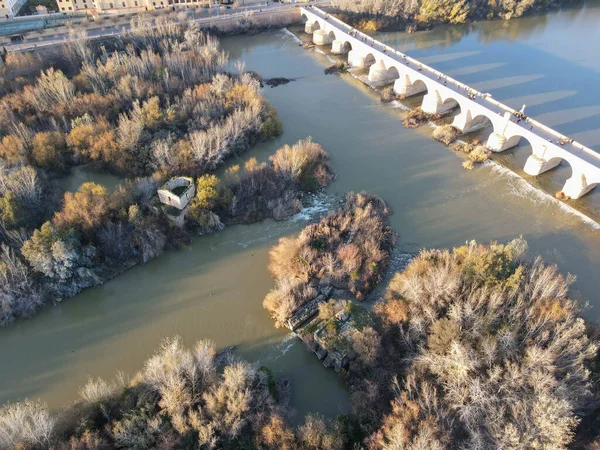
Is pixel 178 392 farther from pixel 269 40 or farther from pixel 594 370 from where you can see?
pixel 269 40

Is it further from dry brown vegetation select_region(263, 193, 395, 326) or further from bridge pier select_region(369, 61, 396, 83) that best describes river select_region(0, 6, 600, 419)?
bridge pier select_region(369, 61, 396, 83)

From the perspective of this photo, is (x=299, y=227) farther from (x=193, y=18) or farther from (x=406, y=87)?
(x=193, y=18)

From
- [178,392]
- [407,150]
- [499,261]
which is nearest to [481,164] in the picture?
Answer: [407,150]

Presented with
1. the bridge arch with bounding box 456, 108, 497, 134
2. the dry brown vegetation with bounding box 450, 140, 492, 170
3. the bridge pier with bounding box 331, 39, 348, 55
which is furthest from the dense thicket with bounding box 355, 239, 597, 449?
the bridge pier with bounding box 331, 39, 348, 55

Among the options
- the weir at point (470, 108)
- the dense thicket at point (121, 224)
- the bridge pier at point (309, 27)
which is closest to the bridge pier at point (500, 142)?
the weir at point (470, 108)

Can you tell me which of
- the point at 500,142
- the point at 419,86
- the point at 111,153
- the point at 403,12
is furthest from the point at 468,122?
the point at 111,153

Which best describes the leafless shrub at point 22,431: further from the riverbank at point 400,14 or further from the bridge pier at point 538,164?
the riverbank at point 400,14

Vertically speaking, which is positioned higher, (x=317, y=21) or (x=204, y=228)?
(x=317, y=21)
